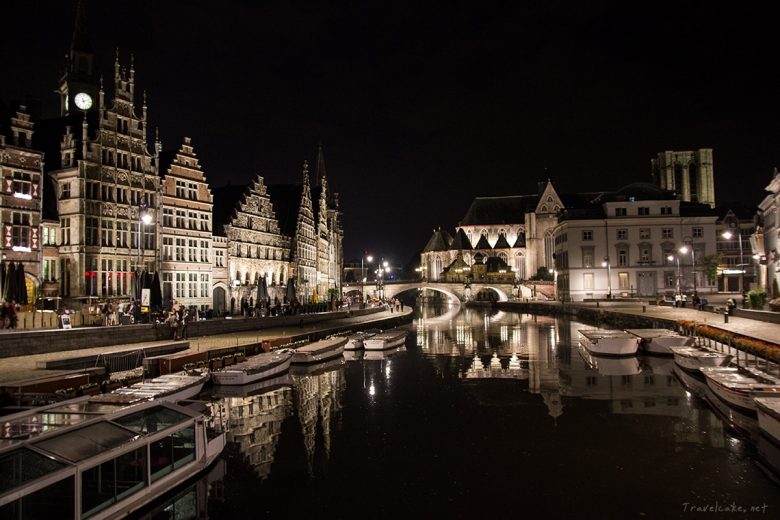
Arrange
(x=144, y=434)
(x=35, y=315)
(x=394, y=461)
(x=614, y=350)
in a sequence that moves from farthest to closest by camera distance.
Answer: (x=614, y=350) < (x=35, y=315) < (x=394, y=461) < (x=144, y=434)

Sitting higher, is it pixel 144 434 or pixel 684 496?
pixel 144 434

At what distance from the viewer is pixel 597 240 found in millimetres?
73250

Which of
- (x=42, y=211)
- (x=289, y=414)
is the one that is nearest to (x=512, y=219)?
(x=42, y=211)

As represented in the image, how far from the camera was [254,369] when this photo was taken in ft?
81.5

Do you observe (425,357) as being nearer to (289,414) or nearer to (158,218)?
(289,414)

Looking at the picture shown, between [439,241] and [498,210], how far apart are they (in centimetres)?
1484

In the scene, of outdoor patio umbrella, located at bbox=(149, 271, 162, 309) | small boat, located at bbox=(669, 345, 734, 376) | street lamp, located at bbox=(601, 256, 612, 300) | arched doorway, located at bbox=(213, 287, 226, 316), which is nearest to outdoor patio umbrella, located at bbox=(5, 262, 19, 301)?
outdoor patio umbrella, located at bbox=(149, 271, 162, 309)

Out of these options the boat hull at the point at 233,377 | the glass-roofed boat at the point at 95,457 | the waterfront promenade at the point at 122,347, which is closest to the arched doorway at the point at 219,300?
the waterfront promenade at the point at 122,347

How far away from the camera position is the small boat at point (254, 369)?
2394 cm

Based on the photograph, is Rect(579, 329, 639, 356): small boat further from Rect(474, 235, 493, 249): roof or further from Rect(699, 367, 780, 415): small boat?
Rect(474, 235, 493, 249): roof

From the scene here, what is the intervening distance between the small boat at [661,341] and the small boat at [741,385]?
429 inches

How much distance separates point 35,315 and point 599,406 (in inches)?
979

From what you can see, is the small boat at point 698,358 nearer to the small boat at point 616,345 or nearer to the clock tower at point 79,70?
the small boat at point 616,345

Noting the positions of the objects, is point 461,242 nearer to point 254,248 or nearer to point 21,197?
point 254,248
